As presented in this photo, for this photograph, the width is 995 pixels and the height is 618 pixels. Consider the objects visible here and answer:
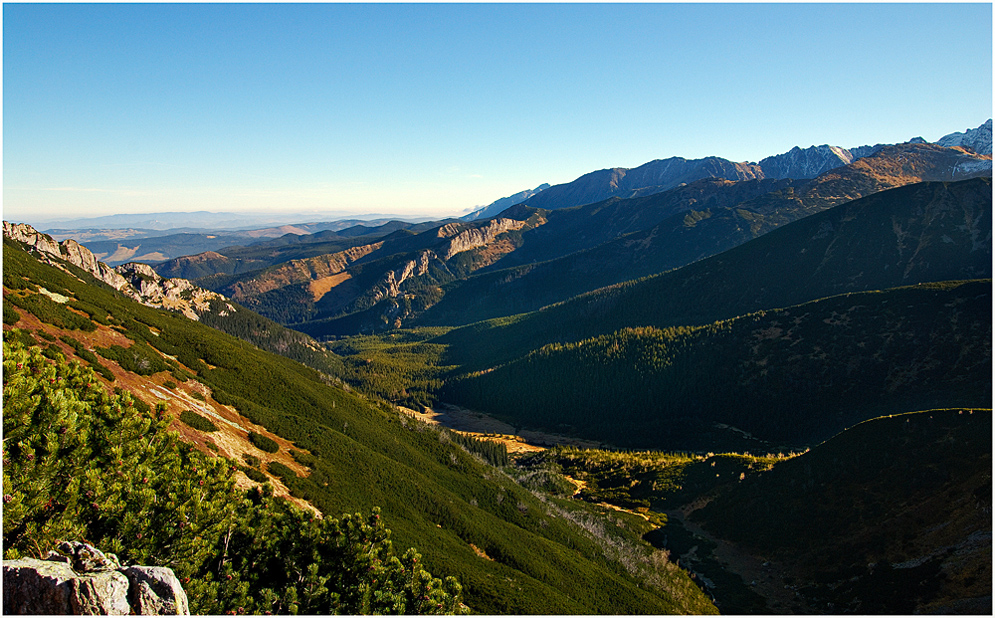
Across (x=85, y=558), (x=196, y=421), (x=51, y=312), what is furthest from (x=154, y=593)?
(x=51, y=312)

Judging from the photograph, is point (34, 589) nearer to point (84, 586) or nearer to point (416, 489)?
point (84, 586)

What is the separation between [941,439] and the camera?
79.8 m

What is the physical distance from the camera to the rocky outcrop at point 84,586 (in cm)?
1386

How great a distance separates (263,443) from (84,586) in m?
46.8

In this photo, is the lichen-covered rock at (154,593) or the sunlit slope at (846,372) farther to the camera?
the sunlit slope at (846,372)

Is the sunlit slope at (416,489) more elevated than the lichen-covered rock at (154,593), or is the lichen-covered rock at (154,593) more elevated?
the lichen-covered rock at (154,593)

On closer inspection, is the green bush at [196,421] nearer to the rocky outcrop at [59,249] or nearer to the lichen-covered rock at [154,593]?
the lichen-covered rock at [154,593]

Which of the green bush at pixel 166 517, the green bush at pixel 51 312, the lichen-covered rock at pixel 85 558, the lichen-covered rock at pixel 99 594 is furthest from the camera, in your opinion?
the green bush at pixel 51 312

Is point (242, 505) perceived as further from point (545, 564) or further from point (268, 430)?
point (545, 564)

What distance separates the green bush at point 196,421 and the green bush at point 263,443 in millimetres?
5190

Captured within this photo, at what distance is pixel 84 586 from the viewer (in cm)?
1441

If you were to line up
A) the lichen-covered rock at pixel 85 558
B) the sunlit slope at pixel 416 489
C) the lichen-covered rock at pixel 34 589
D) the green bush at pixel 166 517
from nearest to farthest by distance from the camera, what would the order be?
1. the lichen-covered rock at pixel 34 589
2. the lichen-covered rock at pixel 85 558
3. the green bush at pixel 166 517
4. the sunlit slope at pixel 416 489

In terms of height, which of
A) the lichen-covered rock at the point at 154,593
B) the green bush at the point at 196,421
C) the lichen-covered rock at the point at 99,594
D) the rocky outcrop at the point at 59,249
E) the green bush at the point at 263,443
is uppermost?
the rocky outcrop at the point at 59,249

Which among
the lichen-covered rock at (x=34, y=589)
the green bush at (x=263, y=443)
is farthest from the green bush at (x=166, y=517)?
the green bush at (x=263, y=443)
